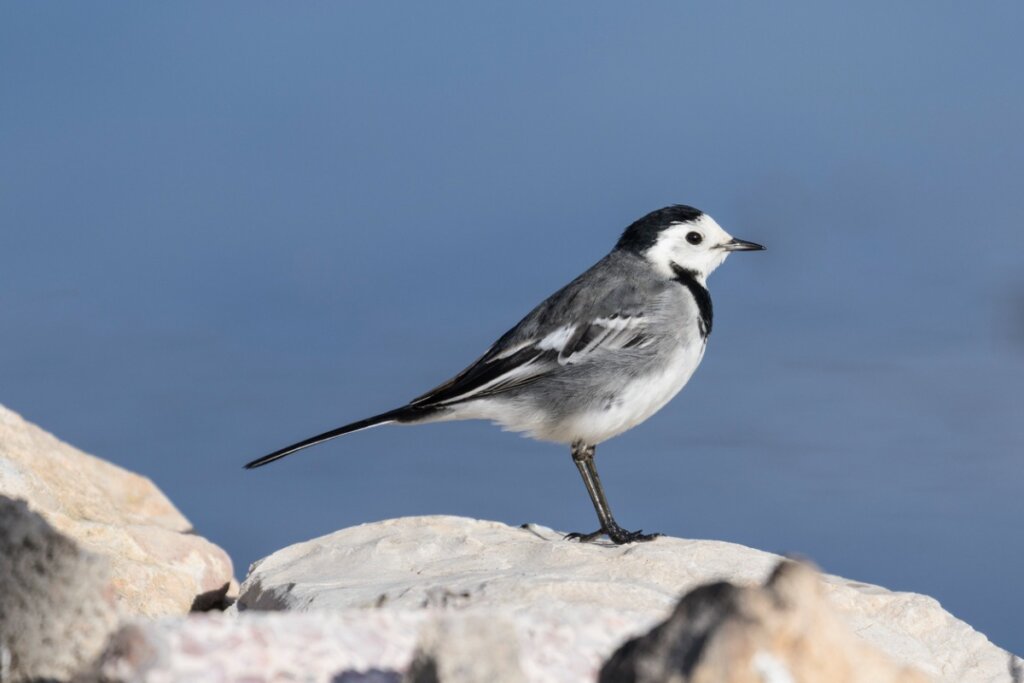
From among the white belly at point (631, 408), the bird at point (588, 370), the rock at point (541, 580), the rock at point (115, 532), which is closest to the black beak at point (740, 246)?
the bird at point (588, 370)

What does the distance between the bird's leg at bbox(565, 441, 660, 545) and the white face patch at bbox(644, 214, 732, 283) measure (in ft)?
4.15

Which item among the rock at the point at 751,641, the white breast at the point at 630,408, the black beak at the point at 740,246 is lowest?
the white breast at the point at 630,408

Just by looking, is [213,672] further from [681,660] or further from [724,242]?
[724,242]

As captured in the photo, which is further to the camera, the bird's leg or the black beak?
the black beak

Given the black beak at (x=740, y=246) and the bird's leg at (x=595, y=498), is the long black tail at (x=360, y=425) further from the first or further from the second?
the black beak at (x=740, y=246)

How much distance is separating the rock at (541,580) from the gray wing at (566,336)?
89 centimetres

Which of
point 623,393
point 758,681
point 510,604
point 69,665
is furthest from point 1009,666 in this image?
point 69,665

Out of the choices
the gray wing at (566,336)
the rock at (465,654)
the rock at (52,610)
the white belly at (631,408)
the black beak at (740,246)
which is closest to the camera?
the rock at (465,654)

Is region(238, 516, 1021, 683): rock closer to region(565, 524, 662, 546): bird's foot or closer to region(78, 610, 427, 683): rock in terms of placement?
region(565, 524, 662, 546): bird's foot

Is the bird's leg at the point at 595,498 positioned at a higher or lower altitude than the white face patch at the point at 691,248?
lower

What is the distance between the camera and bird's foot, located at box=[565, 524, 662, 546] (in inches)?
294

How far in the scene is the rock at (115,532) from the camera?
6.96m

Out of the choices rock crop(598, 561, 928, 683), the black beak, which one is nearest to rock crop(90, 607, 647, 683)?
rock crop(598, 561, 928, 683)

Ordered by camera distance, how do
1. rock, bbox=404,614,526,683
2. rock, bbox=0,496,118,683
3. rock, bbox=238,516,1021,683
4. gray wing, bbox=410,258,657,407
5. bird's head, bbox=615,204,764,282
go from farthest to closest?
bird's head, bbox=615,204,764,282 → gray wing, bbox=410,258,657,407 → rock, bbox=238,516,1021,683 → rock, bbox=0,496,118,683 → rock, bbox=404,614,526,683
